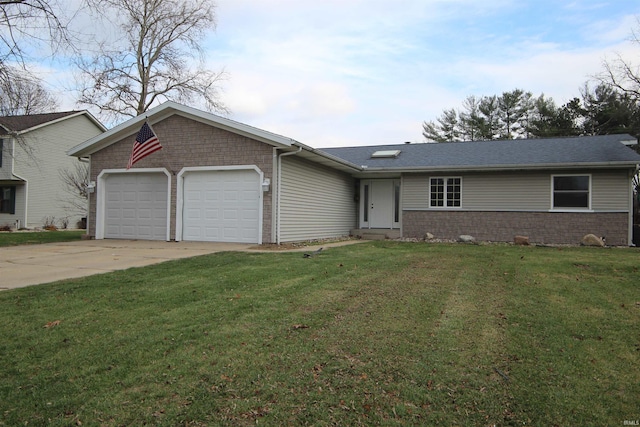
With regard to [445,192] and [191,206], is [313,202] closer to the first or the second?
[191,206]

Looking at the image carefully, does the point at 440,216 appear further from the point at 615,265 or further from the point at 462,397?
the point at 462,397

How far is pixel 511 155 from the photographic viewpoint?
1546cm

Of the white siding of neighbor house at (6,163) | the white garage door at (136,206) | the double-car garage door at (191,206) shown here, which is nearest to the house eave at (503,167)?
the double-car garage door at (191,206)

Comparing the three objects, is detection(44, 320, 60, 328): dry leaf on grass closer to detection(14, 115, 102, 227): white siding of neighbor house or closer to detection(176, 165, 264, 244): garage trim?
detection(176, 165, 264, 244): garage trim

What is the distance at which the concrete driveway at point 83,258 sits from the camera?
23.1ft

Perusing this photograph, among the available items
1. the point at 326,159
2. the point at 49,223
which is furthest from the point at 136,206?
the point at 49,223

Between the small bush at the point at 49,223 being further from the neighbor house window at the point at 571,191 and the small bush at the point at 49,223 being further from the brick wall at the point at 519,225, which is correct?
the neighbor house window at the point at 571,191

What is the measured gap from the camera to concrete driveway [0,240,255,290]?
7043 millimetres

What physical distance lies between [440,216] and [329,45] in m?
7.10

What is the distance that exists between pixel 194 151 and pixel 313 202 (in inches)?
159

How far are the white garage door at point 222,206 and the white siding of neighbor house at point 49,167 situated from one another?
46.6ft

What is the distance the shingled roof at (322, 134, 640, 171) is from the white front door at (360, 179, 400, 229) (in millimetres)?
971

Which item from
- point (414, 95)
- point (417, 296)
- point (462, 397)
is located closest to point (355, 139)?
point (414, 95)

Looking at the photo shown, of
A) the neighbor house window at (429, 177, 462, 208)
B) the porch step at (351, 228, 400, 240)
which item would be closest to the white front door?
the porch step at (351, 228, 400, 240)
